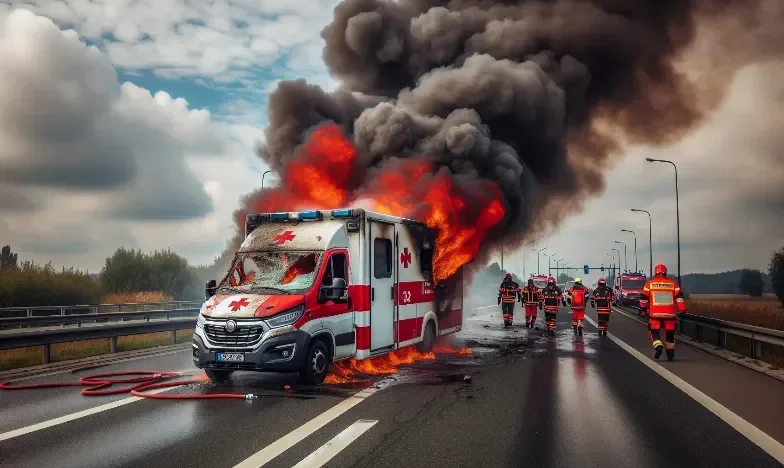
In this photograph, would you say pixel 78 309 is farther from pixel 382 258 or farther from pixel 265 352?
pixel 265 352

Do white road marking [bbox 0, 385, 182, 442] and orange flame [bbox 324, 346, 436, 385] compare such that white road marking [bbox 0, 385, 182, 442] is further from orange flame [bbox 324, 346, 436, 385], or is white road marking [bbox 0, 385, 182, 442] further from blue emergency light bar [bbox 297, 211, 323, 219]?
blue emergency light bar [bbox 297, 211, 323, 219]

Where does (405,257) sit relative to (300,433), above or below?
above

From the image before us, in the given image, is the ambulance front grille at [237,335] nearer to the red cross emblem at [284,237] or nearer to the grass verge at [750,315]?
the red cross emblem at [284,237]

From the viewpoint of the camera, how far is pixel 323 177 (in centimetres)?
1867

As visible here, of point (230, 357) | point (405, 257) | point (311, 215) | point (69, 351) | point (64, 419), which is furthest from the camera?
point (69, 351)

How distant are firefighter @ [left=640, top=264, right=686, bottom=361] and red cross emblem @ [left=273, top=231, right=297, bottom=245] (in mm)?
7371

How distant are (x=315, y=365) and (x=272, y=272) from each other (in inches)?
61.3

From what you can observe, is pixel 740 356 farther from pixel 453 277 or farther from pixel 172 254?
pixel 172 254

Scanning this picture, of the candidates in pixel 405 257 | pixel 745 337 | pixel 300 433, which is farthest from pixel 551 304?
pixel 300 433

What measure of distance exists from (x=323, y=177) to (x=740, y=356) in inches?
434

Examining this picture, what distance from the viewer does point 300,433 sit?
21.5 ft

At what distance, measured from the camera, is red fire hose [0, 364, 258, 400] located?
8695 mm

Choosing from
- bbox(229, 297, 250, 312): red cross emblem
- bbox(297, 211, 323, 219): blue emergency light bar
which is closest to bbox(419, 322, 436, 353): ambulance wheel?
bbox(297, 211, 323, 219): blue emergency light bar

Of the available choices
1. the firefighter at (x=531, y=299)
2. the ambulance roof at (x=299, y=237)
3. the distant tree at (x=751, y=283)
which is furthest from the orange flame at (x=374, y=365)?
the distant tree at (x=751, y=283)
